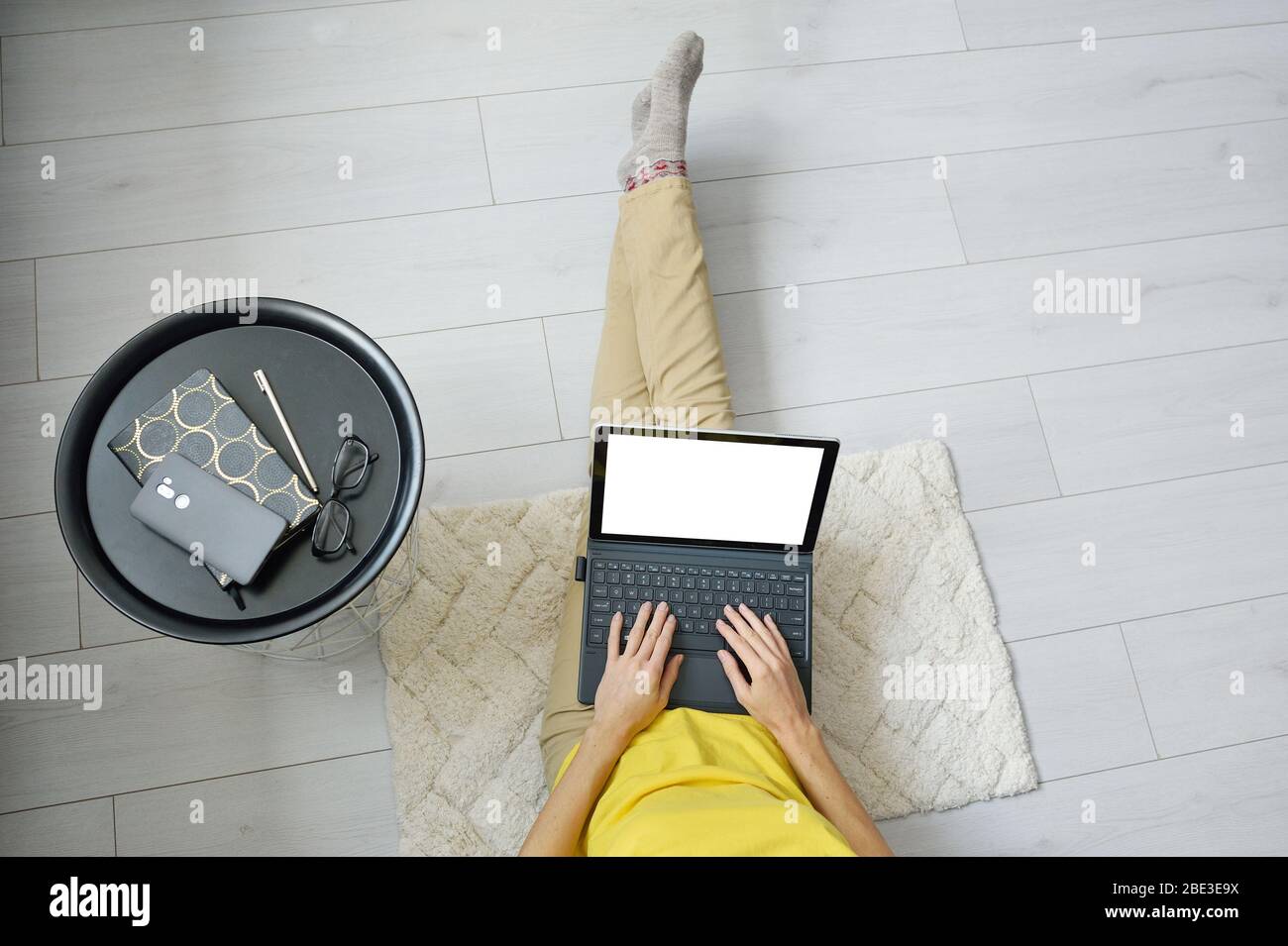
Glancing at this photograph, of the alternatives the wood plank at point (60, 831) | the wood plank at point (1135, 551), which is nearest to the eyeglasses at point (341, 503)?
the wood plank at point (60, 831)

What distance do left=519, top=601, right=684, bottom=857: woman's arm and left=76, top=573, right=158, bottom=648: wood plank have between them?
0.67 metres

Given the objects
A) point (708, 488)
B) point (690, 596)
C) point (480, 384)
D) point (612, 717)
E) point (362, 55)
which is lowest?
point (612, 717)

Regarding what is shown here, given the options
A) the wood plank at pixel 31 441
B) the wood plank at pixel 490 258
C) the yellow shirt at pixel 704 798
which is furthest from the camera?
the wood plank at pixel 490 258

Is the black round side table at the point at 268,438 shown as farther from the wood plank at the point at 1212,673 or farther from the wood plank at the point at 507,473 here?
the wood plank at the point at 1212,673

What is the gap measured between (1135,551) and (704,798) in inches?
37.1

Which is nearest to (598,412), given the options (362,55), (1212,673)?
(362,55)

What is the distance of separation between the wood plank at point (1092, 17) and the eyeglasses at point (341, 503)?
137 centimetres

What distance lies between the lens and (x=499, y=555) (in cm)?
134

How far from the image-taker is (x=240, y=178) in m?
1.50

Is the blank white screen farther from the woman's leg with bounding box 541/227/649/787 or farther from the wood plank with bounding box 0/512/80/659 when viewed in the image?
the wood plank with bounding box 0/512/80/659

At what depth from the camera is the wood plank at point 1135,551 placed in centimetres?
142

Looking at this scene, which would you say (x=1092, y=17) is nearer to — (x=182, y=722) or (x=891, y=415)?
(x=891, y=415)

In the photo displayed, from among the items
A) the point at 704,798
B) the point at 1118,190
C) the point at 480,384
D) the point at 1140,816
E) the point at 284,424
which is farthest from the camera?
the point at 1118,190
